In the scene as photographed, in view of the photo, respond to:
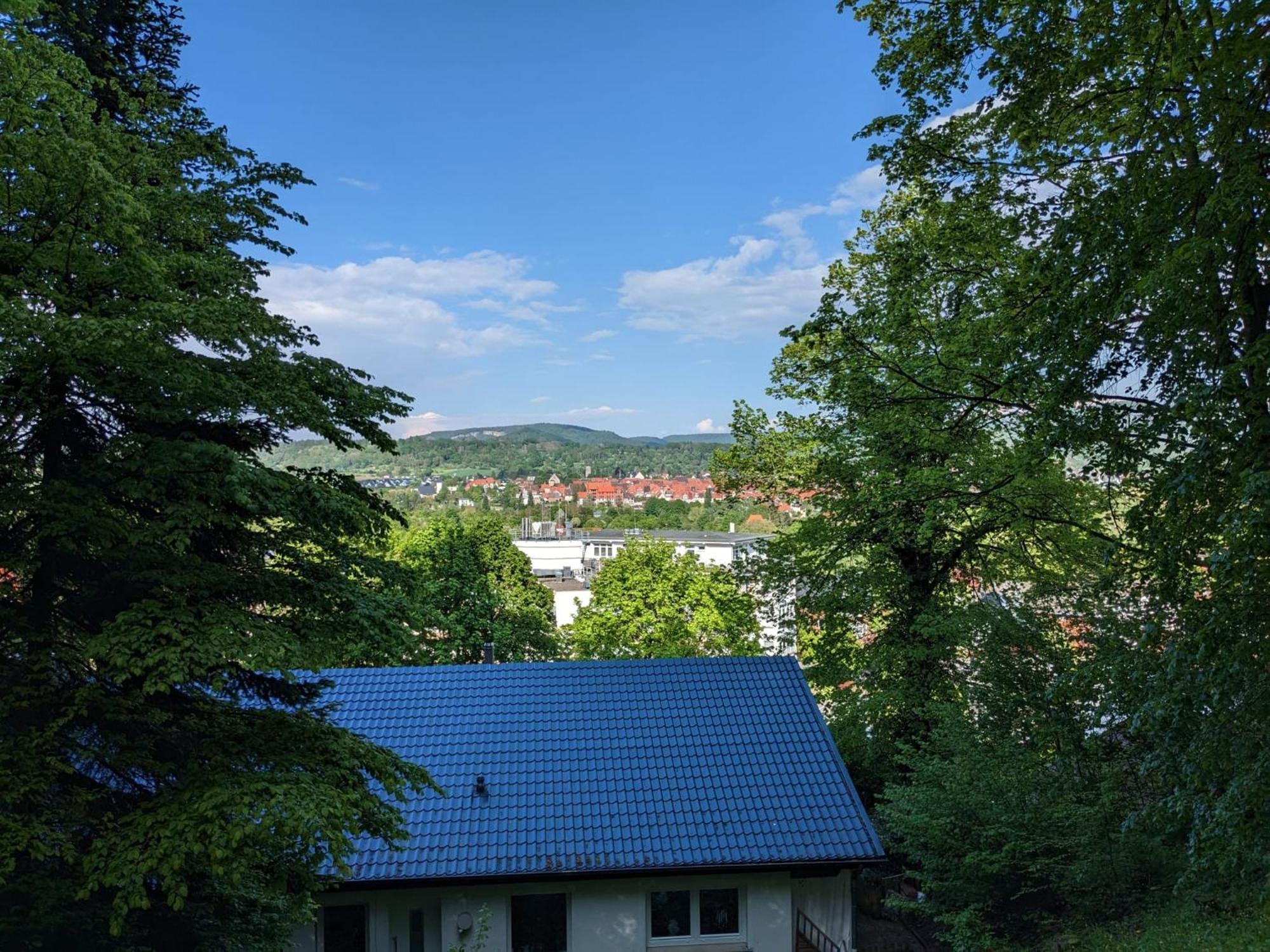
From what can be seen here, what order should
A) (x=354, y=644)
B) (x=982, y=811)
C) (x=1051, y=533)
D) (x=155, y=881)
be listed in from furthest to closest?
(x=1051, y=533), (x=982, y=811), (x=354, y=644), (x=155, y=881)

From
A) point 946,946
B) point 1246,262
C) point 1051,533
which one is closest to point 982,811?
point 946,946

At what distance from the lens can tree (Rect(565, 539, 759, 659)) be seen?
28.7 metres

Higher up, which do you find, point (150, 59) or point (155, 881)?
point (150, 59)

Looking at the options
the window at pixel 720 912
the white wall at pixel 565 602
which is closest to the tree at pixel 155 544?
the window at pixel 720 912

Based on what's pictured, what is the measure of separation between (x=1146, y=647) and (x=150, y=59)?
11582mm

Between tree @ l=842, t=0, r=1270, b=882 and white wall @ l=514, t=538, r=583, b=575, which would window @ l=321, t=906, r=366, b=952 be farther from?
white wall @ l=514, t=538, r=583, b=575

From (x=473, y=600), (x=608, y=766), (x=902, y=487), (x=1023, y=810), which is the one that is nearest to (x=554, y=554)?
(x=473, y=600)

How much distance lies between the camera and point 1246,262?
6.31 metres

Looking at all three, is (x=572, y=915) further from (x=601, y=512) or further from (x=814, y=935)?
(x=601, y=512)

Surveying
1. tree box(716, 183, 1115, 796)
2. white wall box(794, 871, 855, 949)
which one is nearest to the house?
white wall box(794, 871, 855, 949)

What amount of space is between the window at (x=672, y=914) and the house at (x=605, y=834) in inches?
0.8

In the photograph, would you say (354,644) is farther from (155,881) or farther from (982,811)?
(982,811)

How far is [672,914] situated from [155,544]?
28.9ft

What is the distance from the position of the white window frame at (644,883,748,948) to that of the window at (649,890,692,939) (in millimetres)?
20
